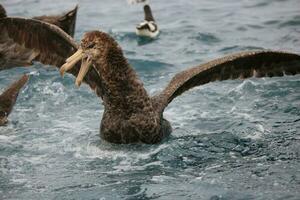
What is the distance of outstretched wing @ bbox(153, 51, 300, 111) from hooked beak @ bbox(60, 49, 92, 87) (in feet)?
3.25

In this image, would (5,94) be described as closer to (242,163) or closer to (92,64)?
(92,64)

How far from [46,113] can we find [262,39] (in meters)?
4.80

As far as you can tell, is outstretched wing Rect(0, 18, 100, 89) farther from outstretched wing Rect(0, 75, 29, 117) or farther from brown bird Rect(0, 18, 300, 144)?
outstretched wing Rect(0, 75, 29, 117)

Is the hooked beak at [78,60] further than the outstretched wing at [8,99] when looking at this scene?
No

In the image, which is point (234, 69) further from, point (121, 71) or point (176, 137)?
point (121, 71)

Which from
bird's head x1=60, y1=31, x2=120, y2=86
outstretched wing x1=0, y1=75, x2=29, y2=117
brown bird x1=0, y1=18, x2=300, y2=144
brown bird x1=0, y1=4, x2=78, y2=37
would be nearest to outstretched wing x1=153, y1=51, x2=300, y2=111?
brown bird x1=0, y1=18, x2=300, y2=144

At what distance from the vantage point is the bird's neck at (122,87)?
8438 mm

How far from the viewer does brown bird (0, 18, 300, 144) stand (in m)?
8.34

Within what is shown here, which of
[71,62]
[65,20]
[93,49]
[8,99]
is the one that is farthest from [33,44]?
[65,20]

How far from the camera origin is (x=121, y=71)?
27.7 ft

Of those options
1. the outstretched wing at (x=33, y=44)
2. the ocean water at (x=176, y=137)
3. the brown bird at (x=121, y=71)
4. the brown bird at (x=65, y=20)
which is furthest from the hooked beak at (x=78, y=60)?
the brown bird at (x=65, y=20)

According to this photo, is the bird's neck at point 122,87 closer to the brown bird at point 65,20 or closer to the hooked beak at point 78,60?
the hooked beak at point 78,60

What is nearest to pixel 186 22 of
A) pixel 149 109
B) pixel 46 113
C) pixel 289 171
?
pixel 46 113

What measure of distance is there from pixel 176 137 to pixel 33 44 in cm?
209
